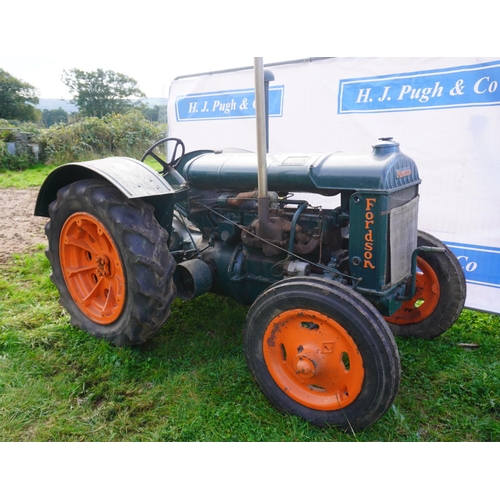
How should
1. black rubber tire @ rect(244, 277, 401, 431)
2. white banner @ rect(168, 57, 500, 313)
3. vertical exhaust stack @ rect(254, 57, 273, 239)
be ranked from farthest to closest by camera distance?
white banner @ rect(168, 57, 500, 313) < vertical exhaust stack @ rect(254, 57, 273, 239) < black rubber tire @ rect(244, 277, 401, 431)

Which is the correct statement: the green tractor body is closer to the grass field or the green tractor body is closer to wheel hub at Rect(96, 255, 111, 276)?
wheel hub at Rect(96, 255, 111, 276)

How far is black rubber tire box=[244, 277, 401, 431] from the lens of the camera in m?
1.90

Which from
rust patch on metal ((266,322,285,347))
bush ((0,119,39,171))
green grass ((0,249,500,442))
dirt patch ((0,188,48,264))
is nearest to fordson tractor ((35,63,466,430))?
rust patch on metal ((266,322,285,347))

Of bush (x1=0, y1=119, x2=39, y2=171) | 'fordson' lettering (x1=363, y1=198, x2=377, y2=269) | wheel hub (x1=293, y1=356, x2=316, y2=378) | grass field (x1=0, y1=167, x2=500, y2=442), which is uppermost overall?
bush (x1=0, y1=119, x2=39, y2=171)

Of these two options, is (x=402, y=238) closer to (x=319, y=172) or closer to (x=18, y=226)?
(x=319, y=172)

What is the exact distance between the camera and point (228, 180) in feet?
9.29

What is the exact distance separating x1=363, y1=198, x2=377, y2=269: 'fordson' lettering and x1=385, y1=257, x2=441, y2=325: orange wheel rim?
0.87 meters

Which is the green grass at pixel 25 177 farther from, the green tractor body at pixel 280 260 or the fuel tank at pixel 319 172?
the fuel tank at pixel 319 172

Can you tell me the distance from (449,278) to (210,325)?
1.76m

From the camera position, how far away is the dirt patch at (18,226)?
4914mm

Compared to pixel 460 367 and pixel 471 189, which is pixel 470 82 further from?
pixel 460 367

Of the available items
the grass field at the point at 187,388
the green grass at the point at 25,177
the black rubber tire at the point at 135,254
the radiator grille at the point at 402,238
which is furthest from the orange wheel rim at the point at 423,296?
the green grass at the point at 25,177

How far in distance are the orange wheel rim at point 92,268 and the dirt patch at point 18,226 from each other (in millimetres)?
1924

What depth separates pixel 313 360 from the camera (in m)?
2.09
